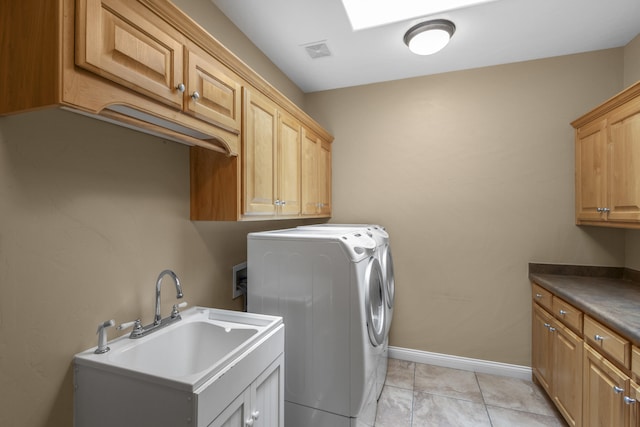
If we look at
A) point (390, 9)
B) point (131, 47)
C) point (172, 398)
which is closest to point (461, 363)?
point (172, 398)

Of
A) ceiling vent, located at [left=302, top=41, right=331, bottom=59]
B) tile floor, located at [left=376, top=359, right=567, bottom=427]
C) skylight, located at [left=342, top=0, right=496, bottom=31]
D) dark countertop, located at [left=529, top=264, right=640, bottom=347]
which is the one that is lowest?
tile floor, located at [left=376, top=359, right=567, bottom=427]

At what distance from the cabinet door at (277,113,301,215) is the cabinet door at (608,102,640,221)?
213cm

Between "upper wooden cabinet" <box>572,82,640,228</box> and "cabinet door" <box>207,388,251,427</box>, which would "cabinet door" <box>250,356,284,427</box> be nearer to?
"cabinet door" <box>207,388,251,427</box>

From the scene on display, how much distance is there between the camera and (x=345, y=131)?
3.14m

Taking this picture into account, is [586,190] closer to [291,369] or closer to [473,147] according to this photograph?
[473,147]

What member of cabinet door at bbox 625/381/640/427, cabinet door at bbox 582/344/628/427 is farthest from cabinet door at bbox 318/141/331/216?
cabinet door at bbox 625/381/640/427

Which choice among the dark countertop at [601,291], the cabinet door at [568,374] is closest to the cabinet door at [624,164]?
the dark countertop at [601,291]

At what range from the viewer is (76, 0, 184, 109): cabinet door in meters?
0.85

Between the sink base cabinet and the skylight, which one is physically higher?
the skylight

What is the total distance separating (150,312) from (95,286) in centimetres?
31

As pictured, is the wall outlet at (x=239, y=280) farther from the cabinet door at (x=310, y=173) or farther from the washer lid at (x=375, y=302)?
the washer lid at (x=375, y=302)

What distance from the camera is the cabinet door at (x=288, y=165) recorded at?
2.02 m

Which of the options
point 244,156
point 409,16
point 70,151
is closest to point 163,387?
point 70,151

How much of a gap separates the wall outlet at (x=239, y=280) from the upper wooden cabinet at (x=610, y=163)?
2.51 meters
